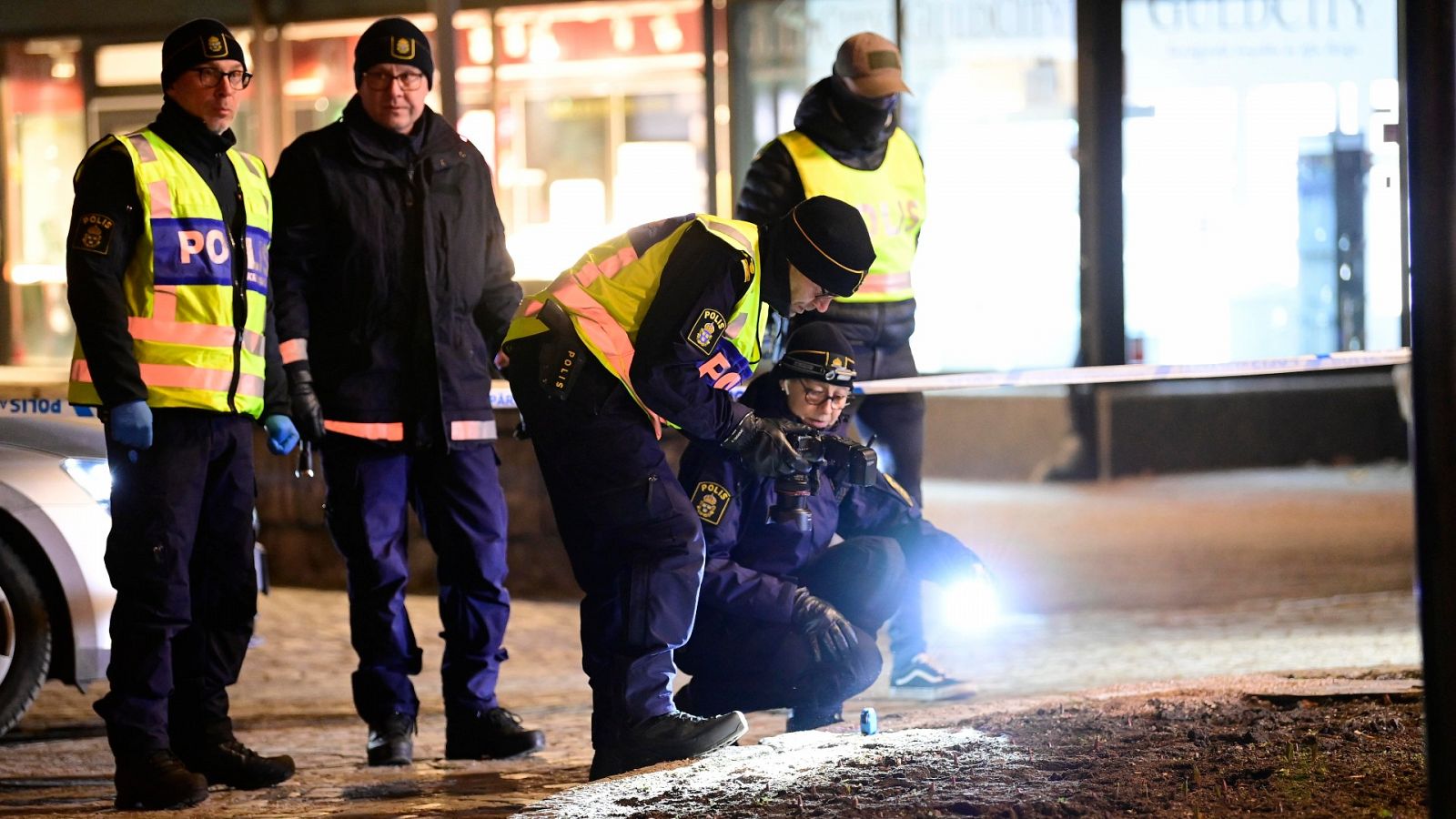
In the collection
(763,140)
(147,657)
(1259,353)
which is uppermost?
(763,140)

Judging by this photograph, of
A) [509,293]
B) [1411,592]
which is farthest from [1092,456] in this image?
[509,293]

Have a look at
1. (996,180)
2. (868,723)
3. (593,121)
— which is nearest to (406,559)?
(868,723)

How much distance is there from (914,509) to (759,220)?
1.19 metres

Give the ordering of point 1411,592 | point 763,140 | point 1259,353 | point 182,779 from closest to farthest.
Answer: point 182,779, point 1411,592, point 763,140, point 1259,353

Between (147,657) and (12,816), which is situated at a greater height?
(147,657)

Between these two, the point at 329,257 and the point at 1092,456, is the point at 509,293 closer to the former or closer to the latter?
the point at 329,257

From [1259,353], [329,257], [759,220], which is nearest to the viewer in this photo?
[329,257]

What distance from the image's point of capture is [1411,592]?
853cm

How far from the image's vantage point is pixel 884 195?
631 centimetres

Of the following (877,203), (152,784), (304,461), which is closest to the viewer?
(152,784)

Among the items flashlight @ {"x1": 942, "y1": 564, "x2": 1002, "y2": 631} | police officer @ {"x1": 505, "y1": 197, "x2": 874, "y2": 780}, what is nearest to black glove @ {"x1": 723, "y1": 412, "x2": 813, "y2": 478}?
police officer @ {"x1": 505, "y1": 197, "x2": 874, "y2": 780}

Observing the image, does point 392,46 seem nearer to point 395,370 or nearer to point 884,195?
point 395,370

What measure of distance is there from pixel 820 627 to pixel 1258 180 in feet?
27.4

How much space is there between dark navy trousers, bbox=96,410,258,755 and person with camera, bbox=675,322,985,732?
1268mm
